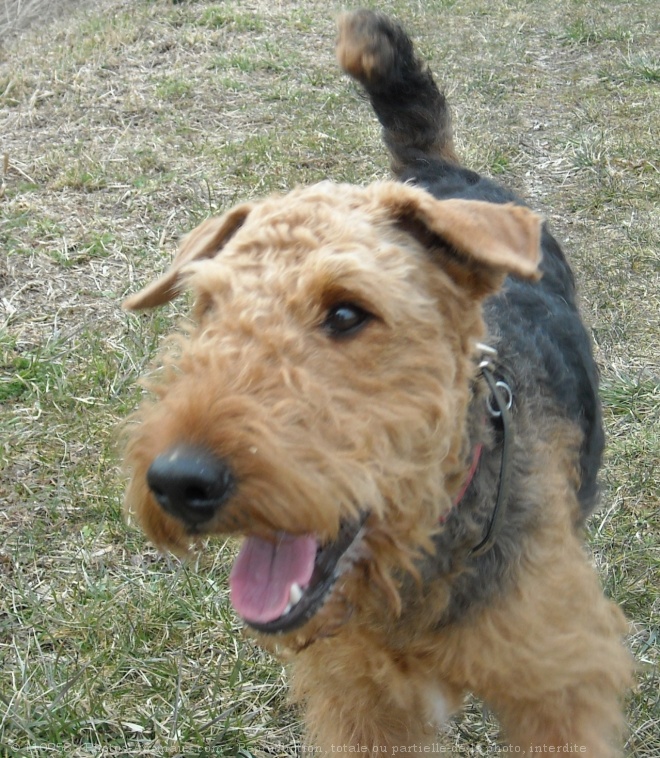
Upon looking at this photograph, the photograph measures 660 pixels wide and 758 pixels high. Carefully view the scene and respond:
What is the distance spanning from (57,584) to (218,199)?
3292 mm

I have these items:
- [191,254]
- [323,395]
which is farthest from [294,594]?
[191,254]

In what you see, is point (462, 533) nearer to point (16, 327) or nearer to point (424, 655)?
point (424, 655)

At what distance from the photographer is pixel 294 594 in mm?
1851

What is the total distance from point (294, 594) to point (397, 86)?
2.80 meters

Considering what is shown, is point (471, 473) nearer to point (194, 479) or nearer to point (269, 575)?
point (269, 575)

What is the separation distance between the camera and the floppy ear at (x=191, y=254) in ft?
8.19

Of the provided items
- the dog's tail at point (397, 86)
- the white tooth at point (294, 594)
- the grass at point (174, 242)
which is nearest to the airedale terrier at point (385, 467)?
the white tooth at point (294, 594)

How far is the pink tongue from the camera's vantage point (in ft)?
6.06

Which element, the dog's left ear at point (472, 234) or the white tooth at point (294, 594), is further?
the dog's left ear at point (472, 234)

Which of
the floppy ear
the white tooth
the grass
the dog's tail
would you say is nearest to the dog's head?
the white tooth

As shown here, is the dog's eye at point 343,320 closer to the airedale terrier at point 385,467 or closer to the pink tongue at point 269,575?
the airedale terrier at point 385,467

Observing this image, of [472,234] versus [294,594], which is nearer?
[294,594]

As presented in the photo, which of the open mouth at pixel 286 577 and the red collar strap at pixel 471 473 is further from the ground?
the open mouth at pixel 286 577

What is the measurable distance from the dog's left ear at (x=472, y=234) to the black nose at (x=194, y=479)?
2.96 feet
